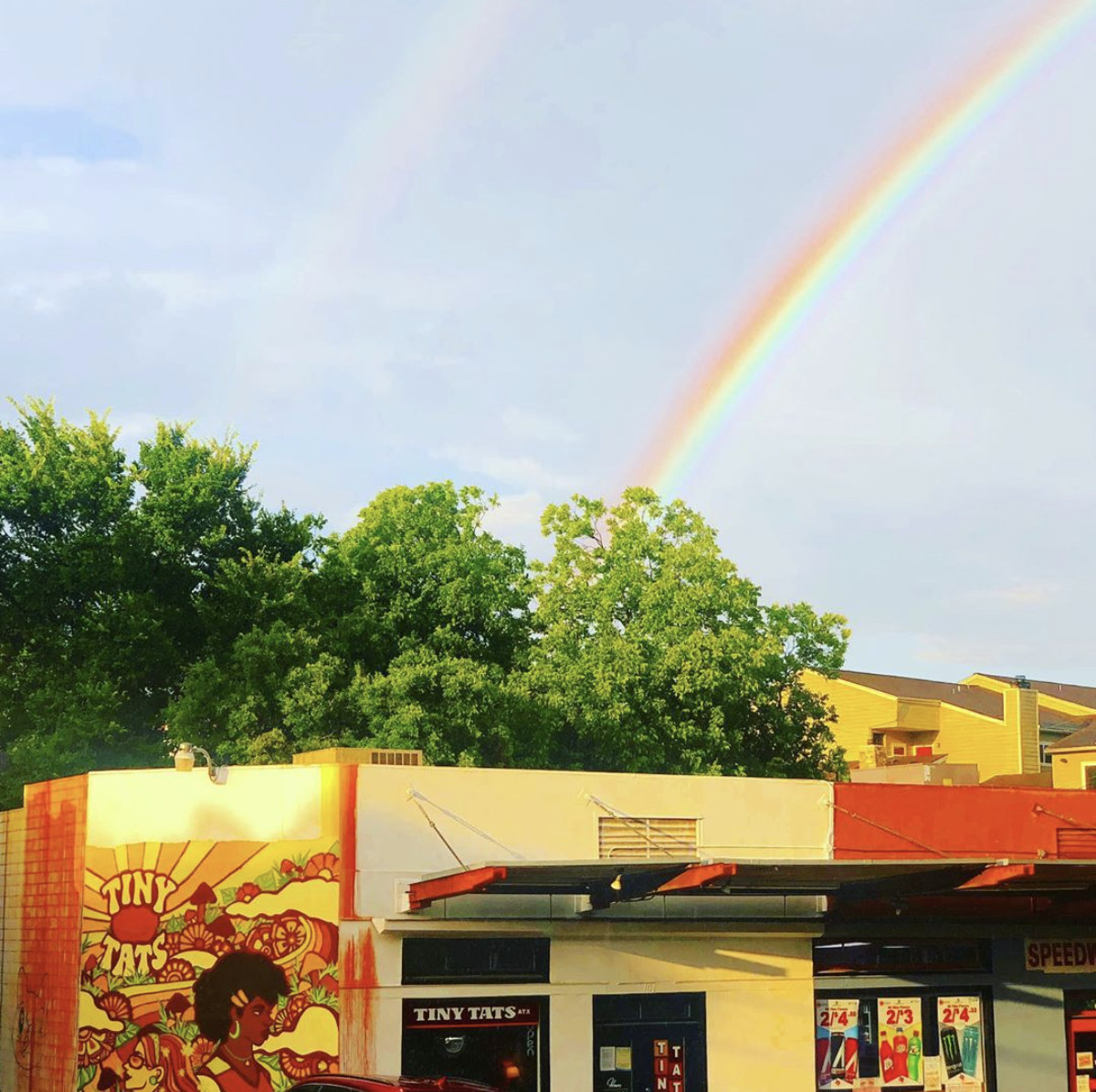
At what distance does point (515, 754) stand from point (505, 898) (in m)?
28.3

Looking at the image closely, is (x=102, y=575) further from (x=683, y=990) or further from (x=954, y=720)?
(x=954, y=720)

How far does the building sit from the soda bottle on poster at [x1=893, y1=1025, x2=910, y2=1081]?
0.13ft

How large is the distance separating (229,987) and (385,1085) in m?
6.58

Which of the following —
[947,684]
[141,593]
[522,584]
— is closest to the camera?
[141,593]

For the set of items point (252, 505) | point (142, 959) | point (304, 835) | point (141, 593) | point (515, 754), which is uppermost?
point (252, 505)

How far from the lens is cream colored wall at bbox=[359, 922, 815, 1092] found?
23.1m

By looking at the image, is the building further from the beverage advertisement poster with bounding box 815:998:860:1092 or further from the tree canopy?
the tree canopy

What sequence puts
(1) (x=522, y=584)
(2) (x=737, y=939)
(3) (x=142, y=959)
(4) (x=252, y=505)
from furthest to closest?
(1) (x=522, y=584), (4) (x=252, y=505), (2) (x=737, y=939), (3) (x=142, y=959)

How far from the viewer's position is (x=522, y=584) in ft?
188

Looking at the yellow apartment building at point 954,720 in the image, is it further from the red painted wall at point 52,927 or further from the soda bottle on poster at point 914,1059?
the red painted wall at point 52,927

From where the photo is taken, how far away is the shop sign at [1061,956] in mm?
27453

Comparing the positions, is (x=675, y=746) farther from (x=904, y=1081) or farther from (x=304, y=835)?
(x=304, y=835)

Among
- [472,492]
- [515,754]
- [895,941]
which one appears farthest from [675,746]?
[895,941]

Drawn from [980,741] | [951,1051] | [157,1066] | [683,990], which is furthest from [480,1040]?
[980,741]
